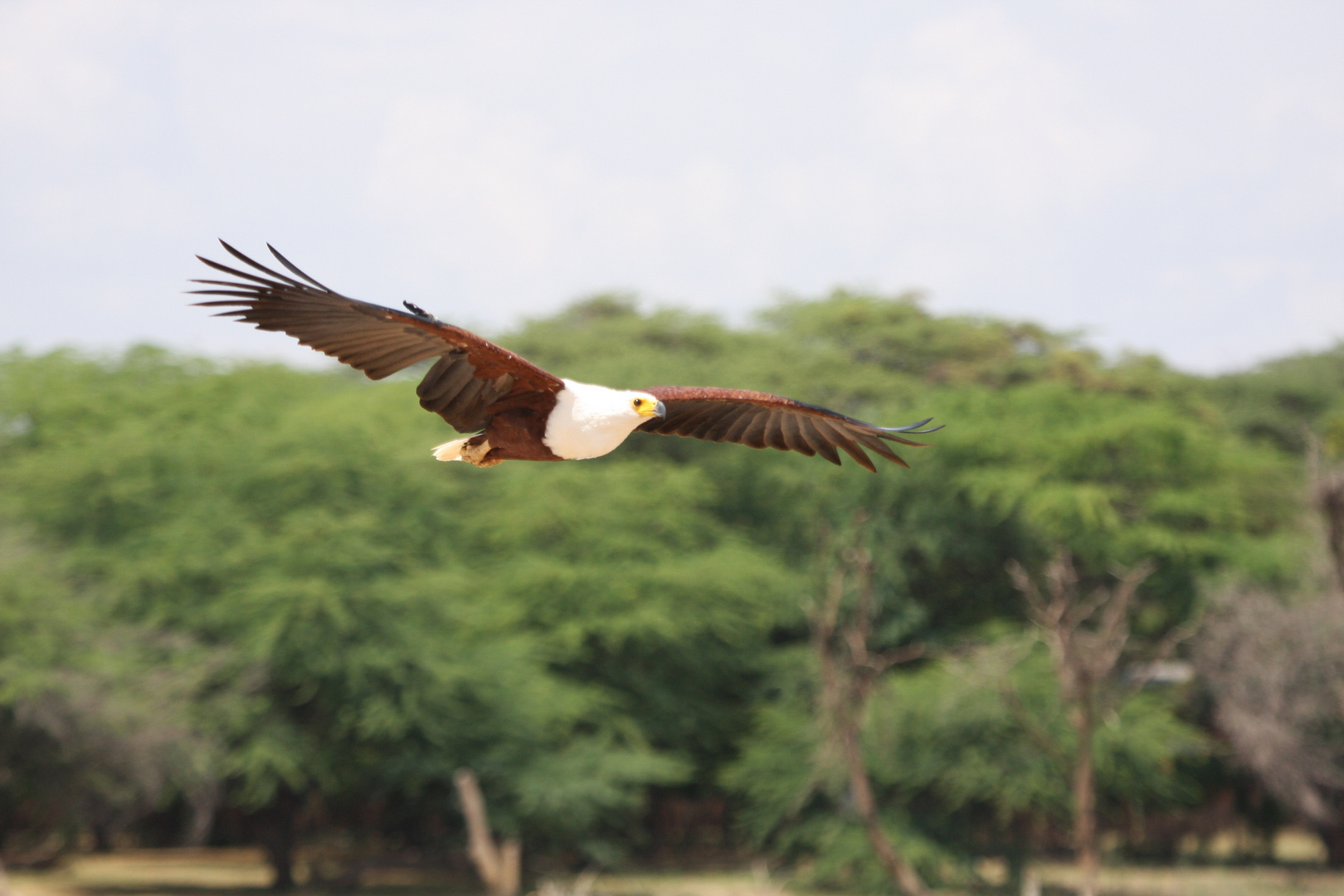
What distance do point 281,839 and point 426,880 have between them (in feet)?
11.9

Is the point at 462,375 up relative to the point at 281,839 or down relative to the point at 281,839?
up

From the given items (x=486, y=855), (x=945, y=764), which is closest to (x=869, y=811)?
(x=486, y=855)

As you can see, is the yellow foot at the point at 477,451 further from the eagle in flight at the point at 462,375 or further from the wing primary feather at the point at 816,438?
the wing primary feather at the point at 816,438

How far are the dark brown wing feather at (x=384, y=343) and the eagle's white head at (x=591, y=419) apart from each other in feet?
0.27

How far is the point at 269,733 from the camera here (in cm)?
2247

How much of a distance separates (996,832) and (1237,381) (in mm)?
20057

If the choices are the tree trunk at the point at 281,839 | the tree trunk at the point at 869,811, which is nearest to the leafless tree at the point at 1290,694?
the tree trunk at the point at 869,811

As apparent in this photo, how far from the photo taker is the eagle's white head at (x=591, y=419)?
17.2 feet

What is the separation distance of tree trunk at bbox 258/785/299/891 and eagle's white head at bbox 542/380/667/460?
2100 cm

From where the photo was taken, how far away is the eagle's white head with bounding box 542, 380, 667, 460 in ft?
17.2

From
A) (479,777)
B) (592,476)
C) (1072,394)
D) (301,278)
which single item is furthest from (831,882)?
(301,278)

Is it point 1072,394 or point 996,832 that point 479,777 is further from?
point 1072,394

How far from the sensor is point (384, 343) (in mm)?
5363

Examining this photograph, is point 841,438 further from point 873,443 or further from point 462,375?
point 462,375
